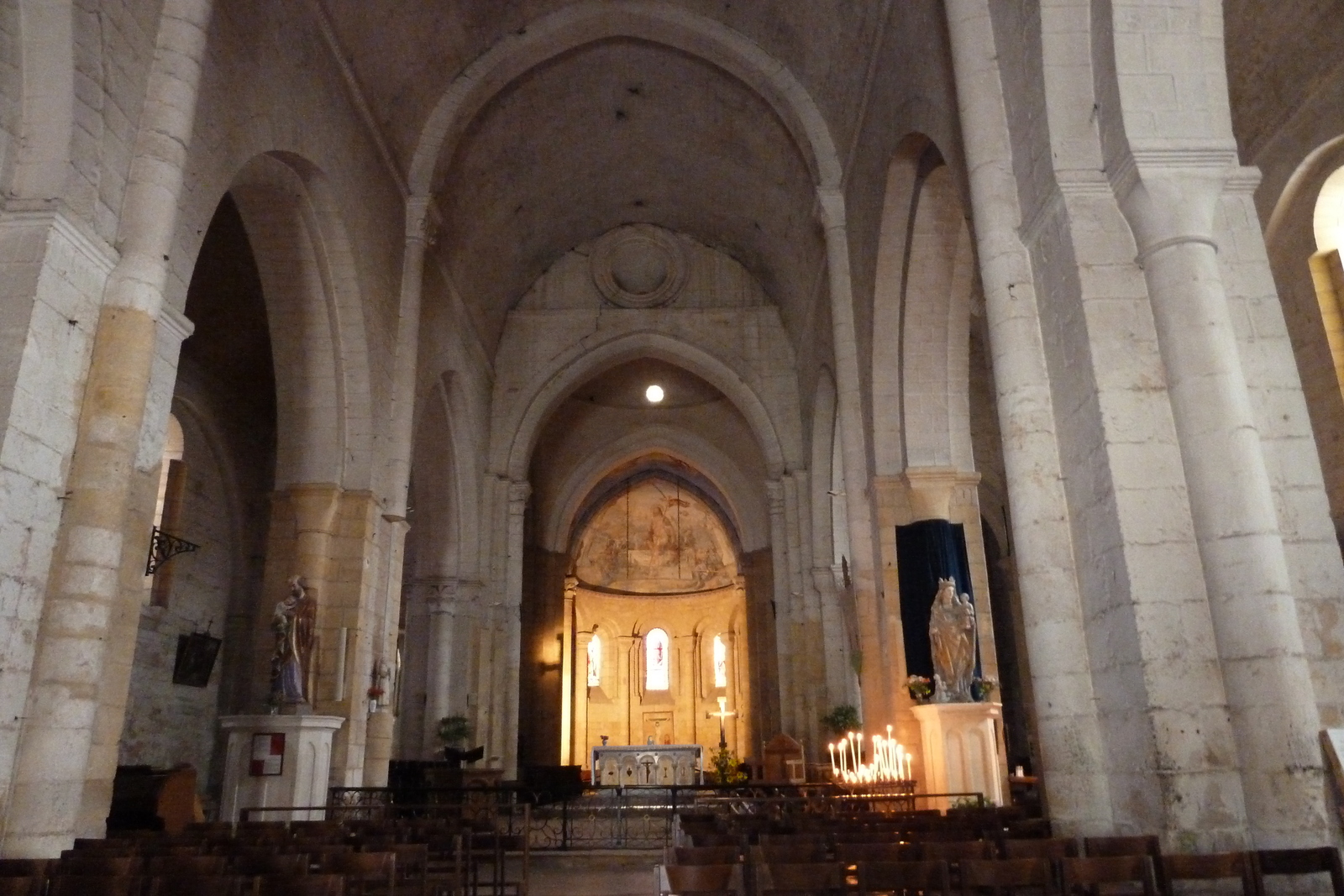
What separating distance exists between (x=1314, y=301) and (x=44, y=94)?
12053mm

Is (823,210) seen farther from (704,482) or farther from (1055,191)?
(704,482)

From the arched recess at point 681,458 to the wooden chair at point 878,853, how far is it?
63.1 feet

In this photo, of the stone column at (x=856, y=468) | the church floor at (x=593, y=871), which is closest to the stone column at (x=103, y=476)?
the church floor at (x=593, y=871)

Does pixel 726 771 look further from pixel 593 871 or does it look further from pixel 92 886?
pixel 92 886

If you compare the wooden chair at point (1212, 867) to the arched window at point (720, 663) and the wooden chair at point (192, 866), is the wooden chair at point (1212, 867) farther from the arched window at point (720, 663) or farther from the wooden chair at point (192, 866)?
the arched window at point (720, 663)

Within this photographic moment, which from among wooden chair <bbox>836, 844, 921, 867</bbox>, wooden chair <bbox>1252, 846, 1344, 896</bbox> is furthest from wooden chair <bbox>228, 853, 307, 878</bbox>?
wooden chair <bbox>1252, 846, 1344, 896</bbox>

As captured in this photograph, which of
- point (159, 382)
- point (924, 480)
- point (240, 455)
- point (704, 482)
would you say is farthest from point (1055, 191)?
point (704, 482)

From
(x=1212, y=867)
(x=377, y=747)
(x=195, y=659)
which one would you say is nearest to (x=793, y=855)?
(x=1212, y=867)

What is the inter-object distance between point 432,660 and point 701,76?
446 inches

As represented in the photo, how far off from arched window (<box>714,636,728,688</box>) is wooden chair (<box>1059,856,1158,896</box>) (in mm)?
28446

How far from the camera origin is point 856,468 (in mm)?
12961

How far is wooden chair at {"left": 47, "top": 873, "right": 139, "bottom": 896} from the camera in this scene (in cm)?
421

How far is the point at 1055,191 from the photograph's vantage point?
21.2ft

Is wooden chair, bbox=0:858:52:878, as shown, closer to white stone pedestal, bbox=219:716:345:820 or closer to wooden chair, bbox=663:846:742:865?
wooden chair, bbox=663:846:742:865
